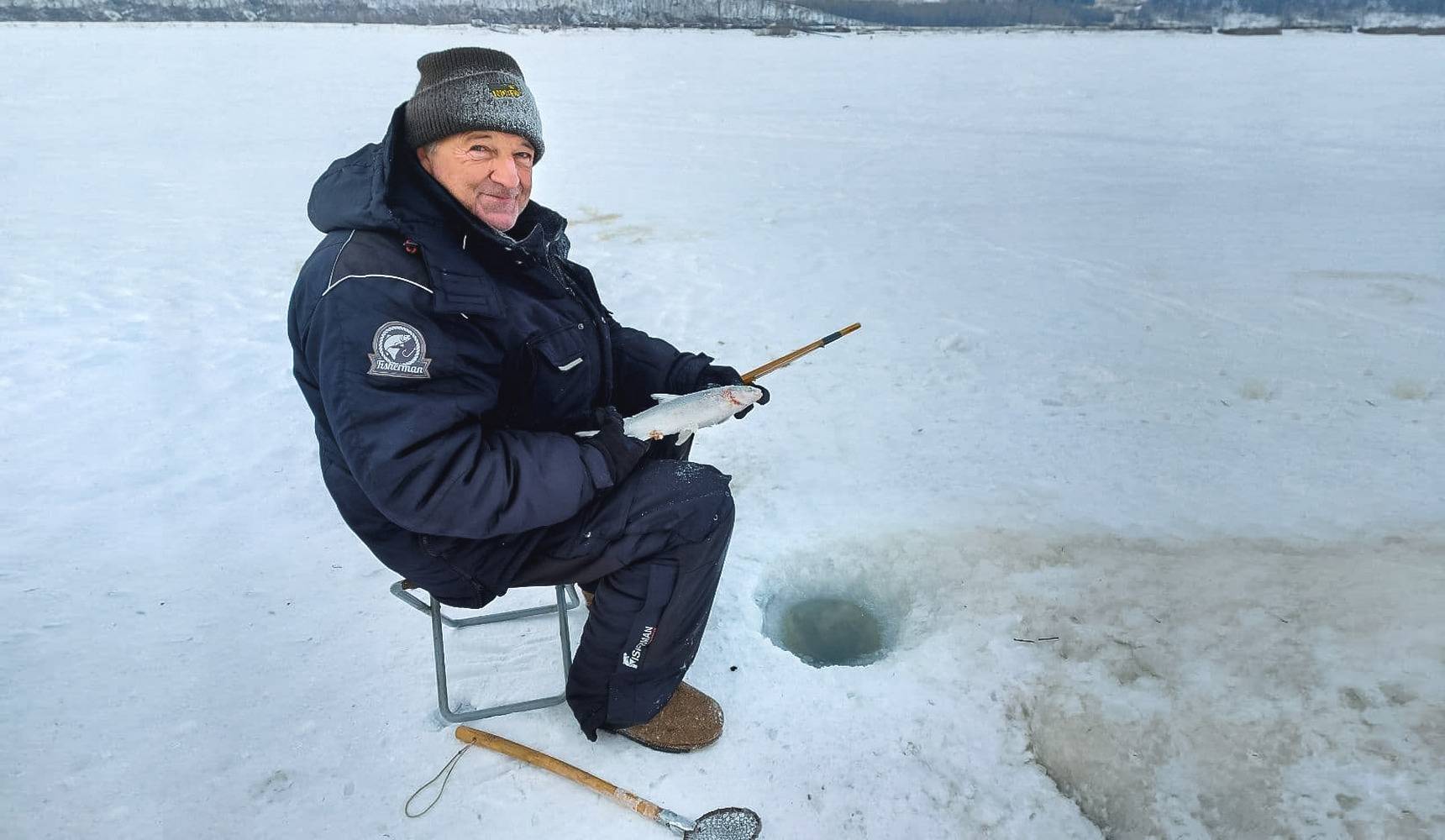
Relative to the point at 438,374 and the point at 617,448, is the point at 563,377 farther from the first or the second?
the point at 438,374

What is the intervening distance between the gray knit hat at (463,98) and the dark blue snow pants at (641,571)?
1.02m

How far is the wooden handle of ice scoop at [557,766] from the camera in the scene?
2156 millimetres

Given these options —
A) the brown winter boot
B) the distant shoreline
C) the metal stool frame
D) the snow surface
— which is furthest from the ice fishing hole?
the distant shoreline

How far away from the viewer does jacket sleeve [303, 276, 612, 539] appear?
180cm

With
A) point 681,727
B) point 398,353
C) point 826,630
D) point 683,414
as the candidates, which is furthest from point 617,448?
point 826,630

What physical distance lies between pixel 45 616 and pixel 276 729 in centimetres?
116

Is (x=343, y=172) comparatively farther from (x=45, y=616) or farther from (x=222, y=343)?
(x=222, y=343)

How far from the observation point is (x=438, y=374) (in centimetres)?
188

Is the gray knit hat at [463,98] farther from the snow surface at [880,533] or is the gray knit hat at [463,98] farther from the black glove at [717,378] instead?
the snow surface at [880,533]

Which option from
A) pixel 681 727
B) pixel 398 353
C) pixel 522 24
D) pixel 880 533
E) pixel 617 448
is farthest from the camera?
pixel 522 24

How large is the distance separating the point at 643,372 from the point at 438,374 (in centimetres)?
102

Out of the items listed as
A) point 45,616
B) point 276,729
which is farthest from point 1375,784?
point 45,616

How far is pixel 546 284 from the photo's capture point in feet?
7.23

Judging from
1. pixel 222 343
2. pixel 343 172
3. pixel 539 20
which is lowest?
pixel 222 343
